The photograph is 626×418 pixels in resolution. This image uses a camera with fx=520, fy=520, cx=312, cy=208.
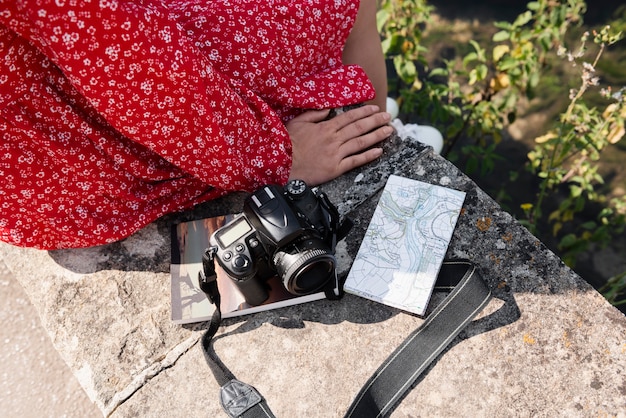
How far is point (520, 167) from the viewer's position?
8.20ft

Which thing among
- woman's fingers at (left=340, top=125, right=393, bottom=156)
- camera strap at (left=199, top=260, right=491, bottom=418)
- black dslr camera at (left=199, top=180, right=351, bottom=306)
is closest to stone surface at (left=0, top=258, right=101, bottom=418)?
camera strap at (left=199, top=260, right=491, bottom=418)

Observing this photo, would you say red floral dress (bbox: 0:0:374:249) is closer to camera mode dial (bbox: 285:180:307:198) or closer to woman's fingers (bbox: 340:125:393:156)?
woman's fingers (bbox: 340:125:393:156)

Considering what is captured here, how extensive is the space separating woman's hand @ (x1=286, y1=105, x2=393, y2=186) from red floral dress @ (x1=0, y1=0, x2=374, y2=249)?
52 mm

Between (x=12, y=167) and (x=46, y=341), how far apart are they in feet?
2.59

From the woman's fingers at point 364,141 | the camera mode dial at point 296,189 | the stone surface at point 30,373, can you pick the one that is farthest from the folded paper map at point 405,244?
the stone surface at point 30,373

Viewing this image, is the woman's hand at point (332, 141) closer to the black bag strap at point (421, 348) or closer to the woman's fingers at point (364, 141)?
the woman's fingers at point (364, 141)

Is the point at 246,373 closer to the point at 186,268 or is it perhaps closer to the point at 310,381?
the point at 310,381

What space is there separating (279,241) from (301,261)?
7cm

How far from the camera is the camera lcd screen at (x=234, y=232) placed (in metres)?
1.29

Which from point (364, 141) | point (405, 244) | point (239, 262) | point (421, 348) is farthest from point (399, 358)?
point (364, 141)

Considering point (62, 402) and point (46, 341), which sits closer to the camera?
point (62, 402)

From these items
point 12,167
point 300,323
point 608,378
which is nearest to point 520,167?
point 608,378

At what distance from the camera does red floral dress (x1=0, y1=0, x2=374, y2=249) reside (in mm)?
1130

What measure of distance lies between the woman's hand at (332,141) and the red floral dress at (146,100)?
0.05 metres
